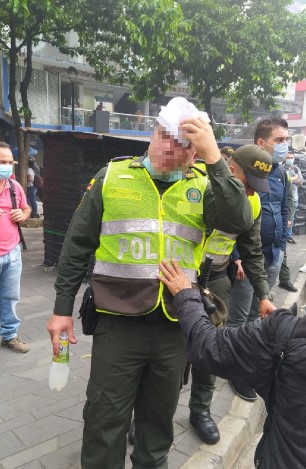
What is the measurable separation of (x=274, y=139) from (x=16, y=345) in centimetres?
297

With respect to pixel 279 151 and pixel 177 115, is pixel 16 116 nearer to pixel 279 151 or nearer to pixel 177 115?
pixel 279 151

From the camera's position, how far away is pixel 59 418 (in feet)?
9.21

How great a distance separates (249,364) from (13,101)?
376 inches

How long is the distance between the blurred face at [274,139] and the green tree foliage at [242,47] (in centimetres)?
756

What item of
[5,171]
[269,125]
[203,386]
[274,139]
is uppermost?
[269,125]

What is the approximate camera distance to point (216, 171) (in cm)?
161

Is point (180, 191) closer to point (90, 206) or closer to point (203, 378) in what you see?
point (90, 206)

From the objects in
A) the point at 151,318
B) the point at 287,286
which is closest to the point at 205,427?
the point at 151,318

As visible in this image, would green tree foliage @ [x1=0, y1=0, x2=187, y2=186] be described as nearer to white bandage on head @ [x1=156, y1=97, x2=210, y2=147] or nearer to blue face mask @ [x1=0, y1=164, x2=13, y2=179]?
blue face mask @ [x1=0, y1=164, x2=13, y2=179]

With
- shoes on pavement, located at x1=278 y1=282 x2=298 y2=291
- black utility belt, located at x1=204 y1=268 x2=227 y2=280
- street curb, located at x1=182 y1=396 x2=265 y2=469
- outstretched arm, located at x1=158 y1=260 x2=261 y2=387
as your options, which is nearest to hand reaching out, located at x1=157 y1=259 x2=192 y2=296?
outstretched arm, located at x1=158 y1=260 x2=261 y2=387

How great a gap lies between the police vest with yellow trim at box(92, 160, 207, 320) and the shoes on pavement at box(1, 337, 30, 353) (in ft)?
7.20

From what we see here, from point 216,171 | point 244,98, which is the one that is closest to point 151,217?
point 216,171

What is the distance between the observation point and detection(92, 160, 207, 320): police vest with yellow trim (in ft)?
5.98

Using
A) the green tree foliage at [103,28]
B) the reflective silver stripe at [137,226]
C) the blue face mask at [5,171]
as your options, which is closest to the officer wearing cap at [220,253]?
the reflective silver stripe at [137,226]
